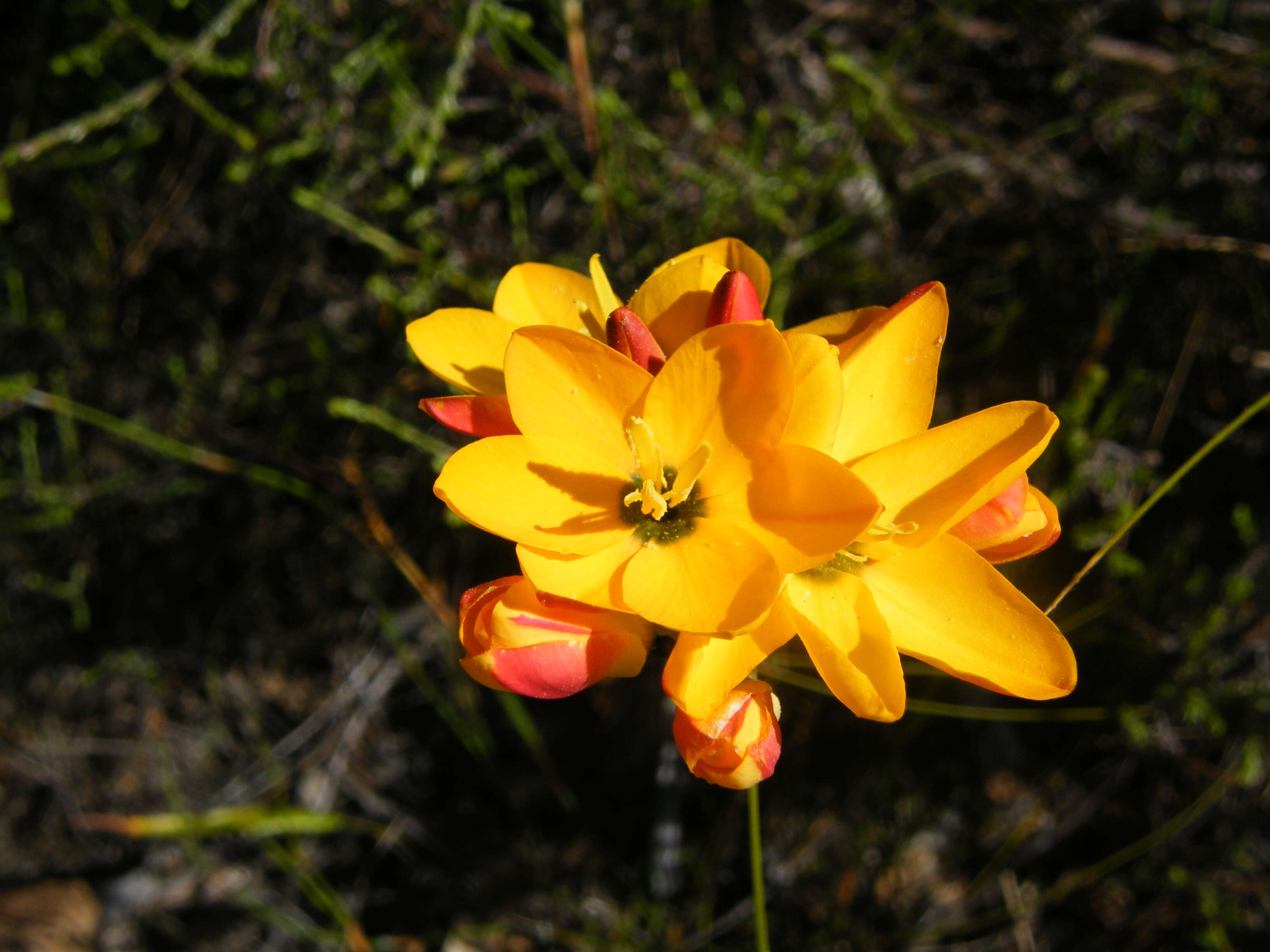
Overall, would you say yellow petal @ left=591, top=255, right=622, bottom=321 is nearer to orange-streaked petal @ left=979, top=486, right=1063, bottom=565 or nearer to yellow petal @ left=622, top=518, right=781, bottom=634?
yellow petal @ left=622, top=518, right=781, bottom=634

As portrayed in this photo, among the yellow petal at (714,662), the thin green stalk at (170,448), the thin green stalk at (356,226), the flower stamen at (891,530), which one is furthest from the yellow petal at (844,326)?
the thin green stalk at (170,448)

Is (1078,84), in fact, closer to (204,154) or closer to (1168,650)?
(1168,650)

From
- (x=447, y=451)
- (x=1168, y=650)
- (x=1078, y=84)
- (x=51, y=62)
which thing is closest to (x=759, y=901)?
(x=447, y=451)

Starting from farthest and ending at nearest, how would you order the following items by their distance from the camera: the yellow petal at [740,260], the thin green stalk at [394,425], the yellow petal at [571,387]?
the thin green stalk at [394,425] → the yellow petal at [740,260] → the yellow petal at [571,387]

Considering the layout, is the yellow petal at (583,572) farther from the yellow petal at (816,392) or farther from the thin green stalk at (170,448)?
the thin green stalk at (170,448)

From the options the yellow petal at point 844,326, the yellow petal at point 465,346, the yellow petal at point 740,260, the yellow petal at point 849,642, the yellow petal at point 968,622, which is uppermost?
the yellow petal at point 465,346

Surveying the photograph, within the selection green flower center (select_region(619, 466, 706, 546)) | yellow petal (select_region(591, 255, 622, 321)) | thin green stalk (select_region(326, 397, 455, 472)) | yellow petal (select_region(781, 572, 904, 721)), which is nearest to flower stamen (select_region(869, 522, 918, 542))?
yellow petal (select_region(781, 572, 904, 721))

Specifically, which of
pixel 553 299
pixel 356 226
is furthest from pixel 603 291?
pixel 356 226
